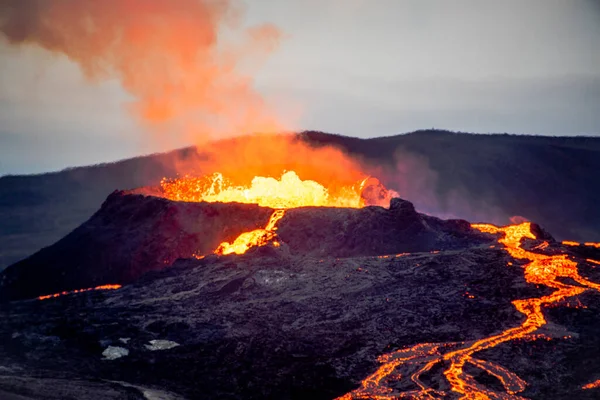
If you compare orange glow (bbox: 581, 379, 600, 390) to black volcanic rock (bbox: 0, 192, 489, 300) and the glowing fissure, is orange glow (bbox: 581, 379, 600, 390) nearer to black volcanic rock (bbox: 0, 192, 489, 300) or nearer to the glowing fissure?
black volcanic rock (bbox: 0, 192, 489, 300)

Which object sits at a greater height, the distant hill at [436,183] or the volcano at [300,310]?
the distant hill at [436,183]

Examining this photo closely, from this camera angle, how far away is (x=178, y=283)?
20391mm

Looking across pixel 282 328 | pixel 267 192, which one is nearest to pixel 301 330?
pixel 282 328

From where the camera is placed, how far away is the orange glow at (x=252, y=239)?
23.3 m

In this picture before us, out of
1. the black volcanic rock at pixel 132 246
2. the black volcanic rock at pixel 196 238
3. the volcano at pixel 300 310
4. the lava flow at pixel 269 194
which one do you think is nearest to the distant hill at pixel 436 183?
the lava flow at pixel 269 194

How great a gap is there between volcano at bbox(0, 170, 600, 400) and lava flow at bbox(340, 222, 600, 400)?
0.15 feet

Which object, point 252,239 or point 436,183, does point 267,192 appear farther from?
point 436,183

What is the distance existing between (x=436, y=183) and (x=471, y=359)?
138 feet

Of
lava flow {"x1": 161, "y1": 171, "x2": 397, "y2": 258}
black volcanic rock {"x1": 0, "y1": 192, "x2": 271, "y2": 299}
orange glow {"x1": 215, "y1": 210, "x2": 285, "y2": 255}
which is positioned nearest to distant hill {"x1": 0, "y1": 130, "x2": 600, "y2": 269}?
lava flow {"x1": 161, "y1": 171, "x2": 397, "y2": 258}

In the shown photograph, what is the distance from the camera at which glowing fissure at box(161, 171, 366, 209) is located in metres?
29.9

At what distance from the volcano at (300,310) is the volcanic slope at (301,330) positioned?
57 millimetres

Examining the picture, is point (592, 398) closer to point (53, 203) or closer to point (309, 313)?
point (309, 313)

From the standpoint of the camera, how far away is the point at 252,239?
2373 cm

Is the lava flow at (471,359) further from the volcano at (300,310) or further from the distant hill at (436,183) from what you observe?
the distant hill at (436,183)
